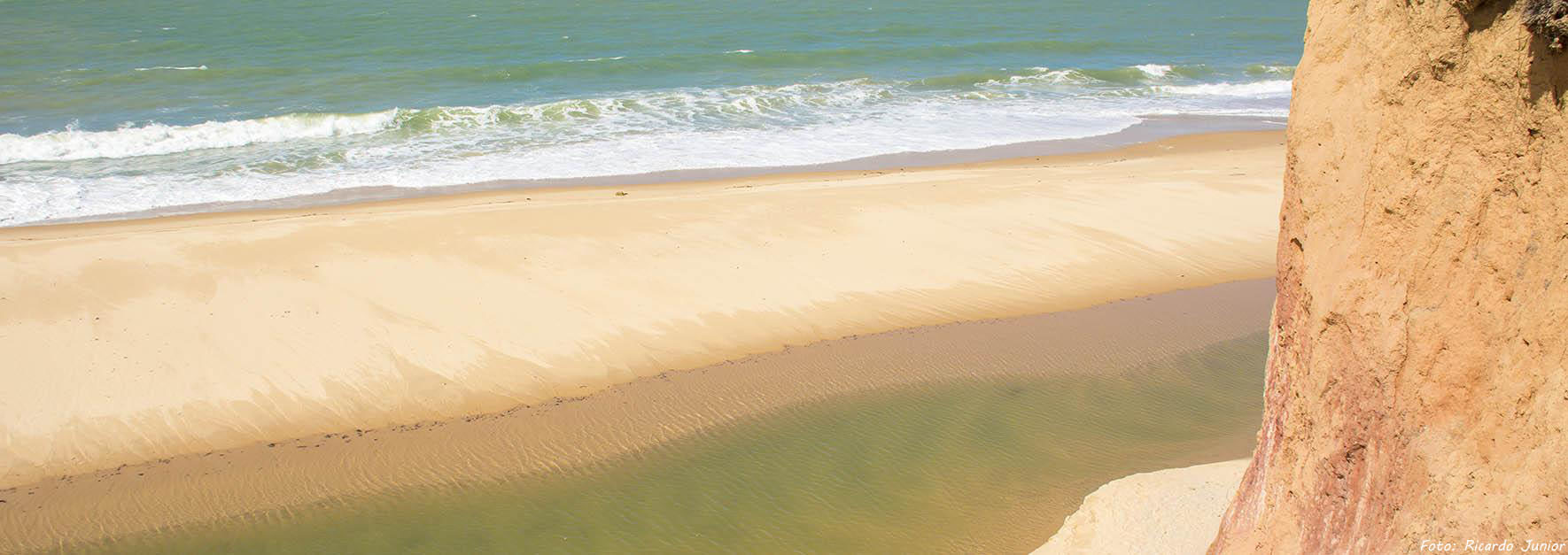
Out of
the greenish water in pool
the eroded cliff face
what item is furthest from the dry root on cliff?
the greenish water in pool

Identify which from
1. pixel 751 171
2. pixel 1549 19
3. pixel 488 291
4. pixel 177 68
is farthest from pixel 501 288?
pixel 177 68

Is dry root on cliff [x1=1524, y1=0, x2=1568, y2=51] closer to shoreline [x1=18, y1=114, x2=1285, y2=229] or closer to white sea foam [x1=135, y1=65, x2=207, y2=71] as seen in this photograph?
shoreline [x1=18, y1=114, x2=1285, y2=229]

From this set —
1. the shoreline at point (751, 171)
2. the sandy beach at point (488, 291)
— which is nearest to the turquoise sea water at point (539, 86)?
the shoreline at point (751, 171)

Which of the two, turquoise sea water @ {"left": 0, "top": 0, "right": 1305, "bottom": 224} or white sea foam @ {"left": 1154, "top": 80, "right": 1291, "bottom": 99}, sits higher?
turquoise sea water @ {"left": 0, "top": 0, "right": 1305, "bottom": 224}

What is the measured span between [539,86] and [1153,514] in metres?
21.5

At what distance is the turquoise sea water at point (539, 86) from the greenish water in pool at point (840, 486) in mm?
9858

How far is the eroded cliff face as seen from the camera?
306 centimetres

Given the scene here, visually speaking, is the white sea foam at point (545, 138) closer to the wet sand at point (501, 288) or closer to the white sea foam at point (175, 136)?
the white sea foam at point (175, 136)

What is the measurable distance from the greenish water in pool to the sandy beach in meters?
0.38

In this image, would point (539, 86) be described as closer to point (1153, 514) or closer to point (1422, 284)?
point (1153, 514)

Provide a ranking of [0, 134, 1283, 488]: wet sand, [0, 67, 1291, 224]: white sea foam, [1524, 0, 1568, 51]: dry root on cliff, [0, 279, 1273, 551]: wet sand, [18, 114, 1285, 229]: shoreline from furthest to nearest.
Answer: [0, 67, 1291, 224]: white sea foam
[18, 114, 1285, 229]: shoreline
[0, 134, 1283, 488]: wet sand
[0, 279, 1273, 551]: wet sand
[1524, 0, 1568, 51]: dry root on cliff

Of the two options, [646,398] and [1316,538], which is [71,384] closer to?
[646,398]

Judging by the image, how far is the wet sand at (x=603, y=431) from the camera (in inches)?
268

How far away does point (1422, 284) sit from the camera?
341 cm
